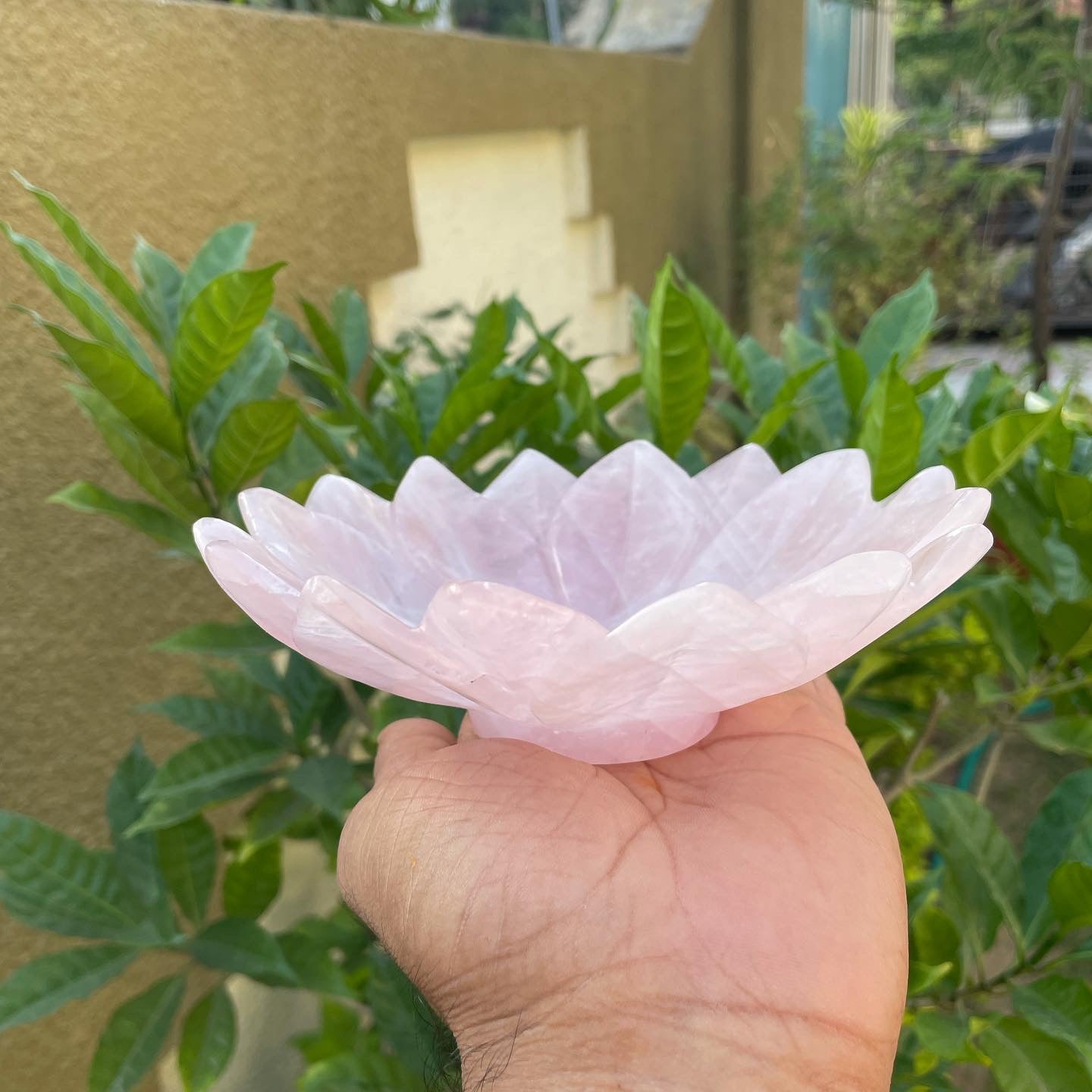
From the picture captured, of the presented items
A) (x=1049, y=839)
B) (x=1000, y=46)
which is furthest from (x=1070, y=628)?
(x=1000, y=46)

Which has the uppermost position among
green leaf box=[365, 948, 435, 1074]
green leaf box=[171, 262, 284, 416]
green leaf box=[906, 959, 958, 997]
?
green leaf box=[171, 262, 284, 416]

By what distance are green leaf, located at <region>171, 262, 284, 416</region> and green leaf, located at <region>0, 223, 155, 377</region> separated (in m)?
0.03

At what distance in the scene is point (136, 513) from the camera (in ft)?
2.35

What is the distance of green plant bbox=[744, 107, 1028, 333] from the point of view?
375 centimetres

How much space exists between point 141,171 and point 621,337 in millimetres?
1915

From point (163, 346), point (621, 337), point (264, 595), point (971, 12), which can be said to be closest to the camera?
point (264, 595)

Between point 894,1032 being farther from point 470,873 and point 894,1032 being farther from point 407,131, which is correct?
point 407,131

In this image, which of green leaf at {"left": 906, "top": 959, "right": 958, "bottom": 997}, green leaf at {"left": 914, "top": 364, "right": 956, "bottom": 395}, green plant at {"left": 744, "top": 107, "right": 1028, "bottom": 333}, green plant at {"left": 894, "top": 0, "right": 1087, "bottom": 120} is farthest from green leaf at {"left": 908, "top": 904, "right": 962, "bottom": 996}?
green plant at {"left": 744, "top": 107, "right": 1028, "bottom": 333}

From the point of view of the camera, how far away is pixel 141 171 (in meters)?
0.98

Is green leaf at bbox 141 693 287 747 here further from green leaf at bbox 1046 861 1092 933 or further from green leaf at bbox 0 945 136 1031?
green leaf at bbox 1046 861 1092 933

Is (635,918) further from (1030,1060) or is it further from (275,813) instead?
(275,813)

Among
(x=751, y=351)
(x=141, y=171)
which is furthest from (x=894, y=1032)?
(x=141, y=171)

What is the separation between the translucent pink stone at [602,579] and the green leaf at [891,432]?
0.05 meters

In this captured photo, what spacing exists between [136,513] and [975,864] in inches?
30.5
